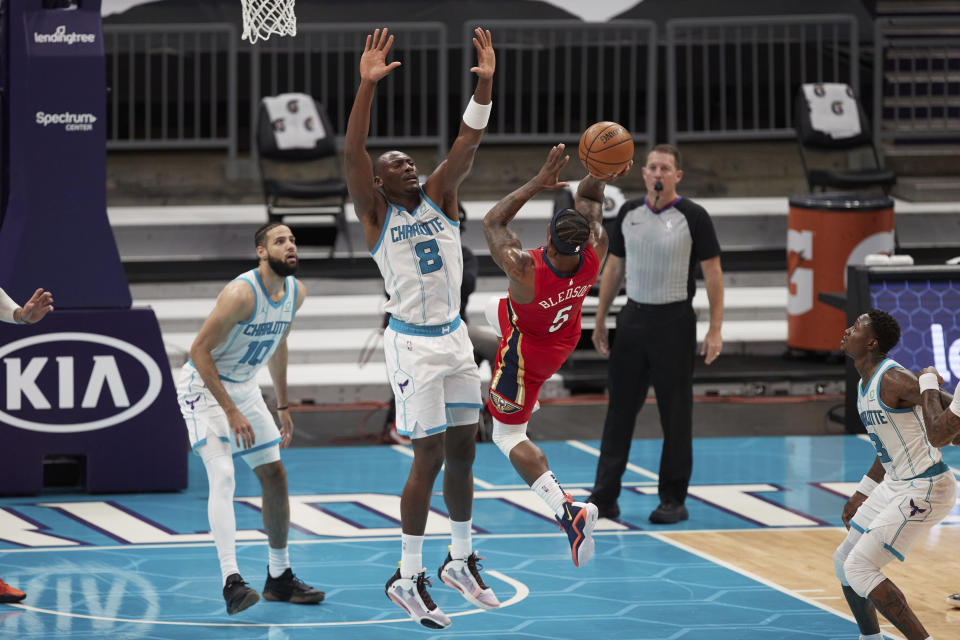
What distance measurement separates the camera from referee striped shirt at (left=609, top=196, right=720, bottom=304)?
875 centimetres

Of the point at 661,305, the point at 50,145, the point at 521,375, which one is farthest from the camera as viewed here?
the point at 50,145

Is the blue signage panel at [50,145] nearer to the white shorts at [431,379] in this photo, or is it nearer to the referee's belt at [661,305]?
the white shorts at [431,379]

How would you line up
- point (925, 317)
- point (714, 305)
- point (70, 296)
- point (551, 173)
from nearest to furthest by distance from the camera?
point (551, 173), point (714, 305), point (70, 296), point (925, 317)

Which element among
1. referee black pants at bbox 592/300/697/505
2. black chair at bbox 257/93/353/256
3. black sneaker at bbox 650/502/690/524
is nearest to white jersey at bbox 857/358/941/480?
referee black pants at bbox 592/300/697/505

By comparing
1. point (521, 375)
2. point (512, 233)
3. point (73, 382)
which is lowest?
point (73, 382)

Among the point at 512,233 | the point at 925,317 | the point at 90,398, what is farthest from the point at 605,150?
the point at 925,317

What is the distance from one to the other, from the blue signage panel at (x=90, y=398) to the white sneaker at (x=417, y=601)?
3.31 m

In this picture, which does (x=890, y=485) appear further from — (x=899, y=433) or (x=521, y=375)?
(x=521, y=375)

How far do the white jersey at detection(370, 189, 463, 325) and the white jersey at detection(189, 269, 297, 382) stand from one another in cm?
80

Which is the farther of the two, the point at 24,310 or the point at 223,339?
the point at 24,310

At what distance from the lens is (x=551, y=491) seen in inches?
264

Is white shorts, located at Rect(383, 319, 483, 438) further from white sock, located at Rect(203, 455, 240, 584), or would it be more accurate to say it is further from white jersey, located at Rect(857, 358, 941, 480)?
white jersey, located at Rect(857, 358, 941, 480)

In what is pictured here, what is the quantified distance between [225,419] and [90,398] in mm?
2382

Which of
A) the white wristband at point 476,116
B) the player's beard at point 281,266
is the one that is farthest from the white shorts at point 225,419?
the white wristband at point 476,116
